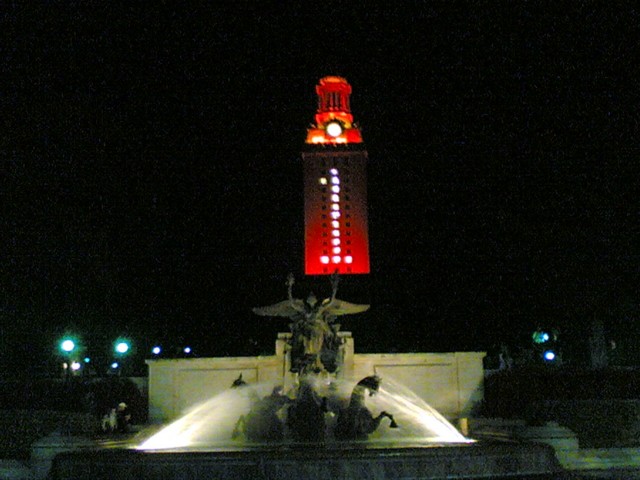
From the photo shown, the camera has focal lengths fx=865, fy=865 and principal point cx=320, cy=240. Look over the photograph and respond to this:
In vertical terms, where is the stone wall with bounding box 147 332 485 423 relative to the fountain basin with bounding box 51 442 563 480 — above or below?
above

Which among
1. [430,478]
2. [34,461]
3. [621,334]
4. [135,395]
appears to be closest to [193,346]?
[135,395]

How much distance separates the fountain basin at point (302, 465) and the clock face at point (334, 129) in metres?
54.1

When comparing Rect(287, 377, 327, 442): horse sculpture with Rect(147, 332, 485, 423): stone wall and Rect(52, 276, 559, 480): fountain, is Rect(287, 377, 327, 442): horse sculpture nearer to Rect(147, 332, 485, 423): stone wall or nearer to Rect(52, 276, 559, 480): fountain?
Rect(52, 276, 559, 480): fountain

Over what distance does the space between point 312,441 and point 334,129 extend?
5057 centimetres

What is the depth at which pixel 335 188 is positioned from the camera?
67.2 meters

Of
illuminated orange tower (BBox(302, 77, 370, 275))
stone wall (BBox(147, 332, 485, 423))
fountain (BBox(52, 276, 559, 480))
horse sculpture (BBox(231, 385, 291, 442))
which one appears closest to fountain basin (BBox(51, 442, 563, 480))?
fountain (BBox(52, 276, 559, 480))

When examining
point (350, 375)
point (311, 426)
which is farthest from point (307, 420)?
point (350, 375)

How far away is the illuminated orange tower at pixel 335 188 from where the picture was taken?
64.8 m

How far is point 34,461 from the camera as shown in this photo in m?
17.5

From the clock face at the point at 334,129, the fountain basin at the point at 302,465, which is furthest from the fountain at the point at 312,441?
the clock face at the point at 334,129

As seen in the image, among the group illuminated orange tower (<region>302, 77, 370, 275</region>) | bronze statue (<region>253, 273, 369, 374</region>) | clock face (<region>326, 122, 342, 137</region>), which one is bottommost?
bronze statue (<region>253, 273, 369, 374</region>)

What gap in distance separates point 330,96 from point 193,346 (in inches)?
991

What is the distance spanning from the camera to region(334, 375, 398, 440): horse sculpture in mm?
17688

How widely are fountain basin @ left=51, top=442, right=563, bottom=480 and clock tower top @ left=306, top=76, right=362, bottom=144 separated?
54158 mm
